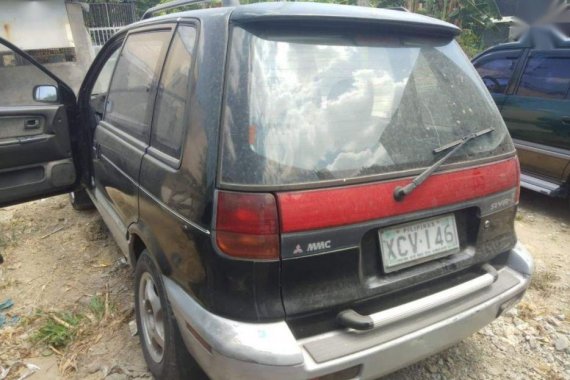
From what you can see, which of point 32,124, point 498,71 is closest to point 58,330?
point 32,124

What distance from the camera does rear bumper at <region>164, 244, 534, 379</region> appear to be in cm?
154

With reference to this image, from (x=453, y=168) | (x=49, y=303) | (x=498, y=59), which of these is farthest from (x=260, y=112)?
(x=498, y=59)

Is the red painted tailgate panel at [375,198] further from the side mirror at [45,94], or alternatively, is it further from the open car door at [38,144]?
the side mirror at [45,94]

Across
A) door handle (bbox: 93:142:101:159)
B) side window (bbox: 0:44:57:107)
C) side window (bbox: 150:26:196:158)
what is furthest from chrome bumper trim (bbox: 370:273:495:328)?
side window (bbox: 0:44:57:107)

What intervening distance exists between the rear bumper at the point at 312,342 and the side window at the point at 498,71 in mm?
3870

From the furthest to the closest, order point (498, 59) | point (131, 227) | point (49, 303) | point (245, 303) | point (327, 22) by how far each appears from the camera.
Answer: point (498, 59) → point (49, 303) → point (131, 227) → point (327, 22) → point (245, 303)

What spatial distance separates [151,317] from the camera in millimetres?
2346

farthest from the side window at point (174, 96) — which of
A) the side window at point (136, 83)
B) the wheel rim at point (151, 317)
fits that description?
the wheel rim at point (151, 317)

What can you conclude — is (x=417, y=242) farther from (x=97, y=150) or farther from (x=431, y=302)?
(x=97, y=150)

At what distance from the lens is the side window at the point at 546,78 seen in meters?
4.37

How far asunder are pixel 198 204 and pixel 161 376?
102 centimetres

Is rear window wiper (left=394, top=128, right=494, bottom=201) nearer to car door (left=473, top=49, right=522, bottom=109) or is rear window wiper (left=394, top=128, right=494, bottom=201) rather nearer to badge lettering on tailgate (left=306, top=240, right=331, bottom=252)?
badge lettering on tailgate (left=306, top=240, right=331, bottom=252)

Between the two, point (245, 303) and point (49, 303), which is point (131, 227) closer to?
point (245, 303)

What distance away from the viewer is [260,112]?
161 cm
